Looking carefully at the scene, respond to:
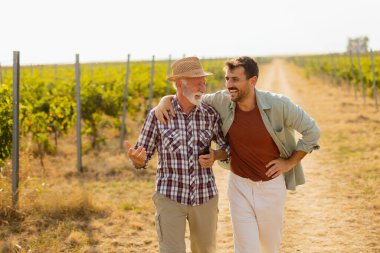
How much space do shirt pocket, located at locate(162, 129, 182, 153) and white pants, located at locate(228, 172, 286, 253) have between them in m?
0.53

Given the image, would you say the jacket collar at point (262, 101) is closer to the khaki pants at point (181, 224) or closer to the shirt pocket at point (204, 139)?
the shirt pocket at point (204, 139)

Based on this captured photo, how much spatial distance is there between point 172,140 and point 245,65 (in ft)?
2.34

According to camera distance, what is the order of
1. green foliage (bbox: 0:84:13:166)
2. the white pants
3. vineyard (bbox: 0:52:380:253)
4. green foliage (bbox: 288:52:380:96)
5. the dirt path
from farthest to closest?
green foliage (bbox: 288:52:380:96), green foliage (bbox: 0:84:13:166), vineyard (bbox: 0:52:380:253), the dirt path, the white pants

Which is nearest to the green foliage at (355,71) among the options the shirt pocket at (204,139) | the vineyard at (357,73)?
the vineyard at (357,73)

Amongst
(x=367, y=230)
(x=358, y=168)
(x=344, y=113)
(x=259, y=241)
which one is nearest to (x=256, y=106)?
(x=259, y=241)

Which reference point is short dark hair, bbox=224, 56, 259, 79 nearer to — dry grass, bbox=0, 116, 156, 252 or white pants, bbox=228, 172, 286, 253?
white pants, bbox=228, 172, 286, 253

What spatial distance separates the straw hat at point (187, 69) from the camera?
10.9ft

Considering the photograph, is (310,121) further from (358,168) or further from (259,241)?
(358,168)

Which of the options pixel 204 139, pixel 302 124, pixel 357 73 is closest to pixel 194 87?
pixel 204 139

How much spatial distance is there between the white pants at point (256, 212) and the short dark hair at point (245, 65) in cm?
75

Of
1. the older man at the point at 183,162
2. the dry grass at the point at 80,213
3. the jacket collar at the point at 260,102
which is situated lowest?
the dry grass at the point at 80,213

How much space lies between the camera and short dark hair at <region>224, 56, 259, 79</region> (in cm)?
335

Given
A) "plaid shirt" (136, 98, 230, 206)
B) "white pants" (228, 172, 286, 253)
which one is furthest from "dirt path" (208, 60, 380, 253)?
"plaid shirt" (136, 98, 230, 206)

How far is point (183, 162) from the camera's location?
131 inches
